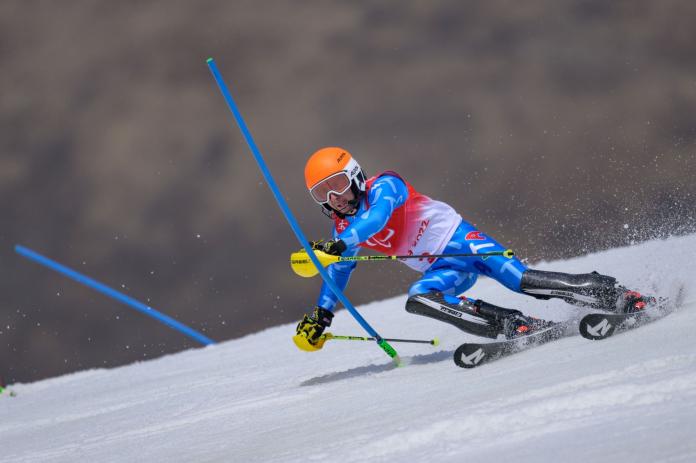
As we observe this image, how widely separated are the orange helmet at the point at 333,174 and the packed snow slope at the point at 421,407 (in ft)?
3.29

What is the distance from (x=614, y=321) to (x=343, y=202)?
152 cm

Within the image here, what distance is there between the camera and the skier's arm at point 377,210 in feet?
13.0

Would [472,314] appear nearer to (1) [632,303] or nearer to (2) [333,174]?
(1) [632,303]

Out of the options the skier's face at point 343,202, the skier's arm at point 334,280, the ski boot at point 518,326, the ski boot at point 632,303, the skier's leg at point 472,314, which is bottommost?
the ski boot at point 632,303

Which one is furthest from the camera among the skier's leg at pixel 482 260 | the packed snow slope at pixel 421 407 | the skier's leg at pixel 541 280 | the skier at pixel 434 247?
the skier's leg at pixel 482 260

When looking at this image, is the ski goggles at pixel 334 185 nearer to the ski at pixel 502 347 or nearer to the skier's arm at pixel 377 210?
the skier's arm at pixel 377 210

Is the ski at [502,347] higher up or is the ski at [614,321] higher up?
the ski at [502,347]

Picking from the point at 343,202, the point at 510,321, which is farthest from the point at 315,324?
the point at 510,321

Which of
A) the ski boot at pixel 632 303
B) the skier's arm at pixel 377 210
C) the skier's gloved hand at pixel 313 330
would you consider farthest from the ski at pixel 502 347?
the skier's gloved hand at pixel 313 330

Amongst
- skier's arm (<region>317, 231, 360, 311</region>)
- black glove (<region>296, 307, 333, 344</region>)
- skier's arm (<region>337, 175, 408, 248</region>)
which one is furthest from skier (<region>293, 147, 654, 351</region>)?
black glove (<region>296, 307, 333, 344</region>)

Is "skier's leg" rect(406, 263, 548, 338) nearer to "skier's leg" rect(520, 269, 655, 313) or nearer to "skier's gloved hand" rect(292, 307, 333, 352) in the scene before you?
"skier's leg" rect(520, 269, 655, 313)

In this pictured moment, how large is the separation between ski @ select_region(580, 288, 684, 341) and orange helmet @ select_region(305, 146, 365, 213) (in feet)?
4.57

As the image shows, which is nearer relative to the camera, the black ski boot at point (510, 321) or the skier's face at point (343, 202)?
the black ski boot at point (510, 321)

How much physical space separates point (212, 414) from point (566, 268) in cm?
517
